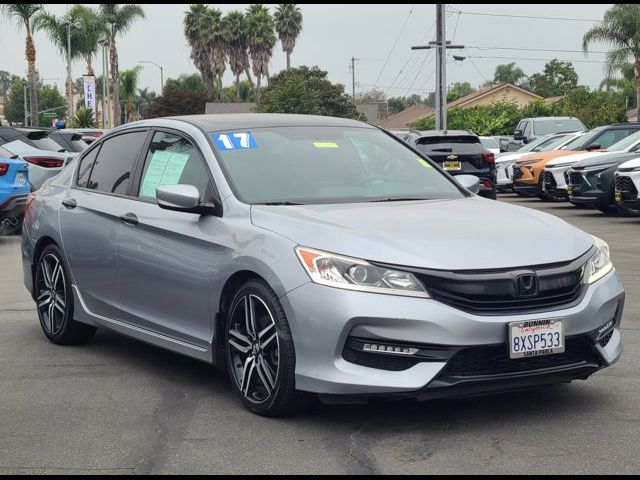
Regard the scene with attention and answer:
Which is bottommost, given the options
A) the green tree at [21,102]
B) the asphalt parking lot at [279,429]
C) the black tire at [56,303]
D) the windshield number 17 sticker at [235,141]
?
the asphalt parking lot at [279,429]

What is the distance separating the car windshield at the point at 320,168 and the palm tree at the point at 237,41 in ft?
308

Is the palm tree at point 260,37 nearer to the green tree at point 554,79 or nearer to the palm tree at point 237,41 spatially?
the palm tree at point 237,41

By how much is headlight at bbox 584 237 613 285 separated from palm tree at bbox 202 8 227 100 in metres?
94.7

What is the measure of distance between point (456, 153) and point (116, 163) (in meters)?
13.6

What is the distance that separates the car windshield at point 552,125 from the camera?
3491 cm

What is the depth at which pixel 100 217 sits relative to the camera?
23.9ft

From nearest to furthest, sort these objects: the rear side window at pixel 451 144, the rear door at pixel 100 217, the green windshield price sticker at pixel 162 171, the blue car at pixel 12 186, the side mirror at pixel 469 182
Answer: the green windshield price sticker at pixel 162 171, the rear door at pixel 100 217, the side mirror at pixel 469 182, the blue car at pixel 12 186, the rear side window at pixel 451 144

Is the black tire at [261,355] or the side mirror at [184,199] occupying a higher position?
the side mirror at [184,199]

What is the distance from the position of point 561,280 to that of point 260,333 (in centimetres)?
148

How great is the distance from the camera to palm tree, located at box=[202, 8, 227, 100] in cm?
9888

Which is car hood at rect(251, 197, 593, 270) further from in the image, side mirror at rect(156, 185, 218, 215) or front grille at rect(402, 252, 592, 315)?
side mirror at rect(156, 185, 218, 215)

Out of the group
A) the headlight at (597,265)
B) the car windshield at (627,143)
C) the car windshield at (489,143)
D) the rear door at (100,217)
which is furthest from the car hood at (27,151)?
the car windshield at (489,143)

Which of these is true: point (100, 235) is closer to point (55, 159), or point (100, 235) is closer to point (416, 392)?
point (416, 392)

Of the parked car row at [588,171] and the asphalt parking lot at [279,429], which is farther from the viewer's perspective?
the parked car row at [588,171]
